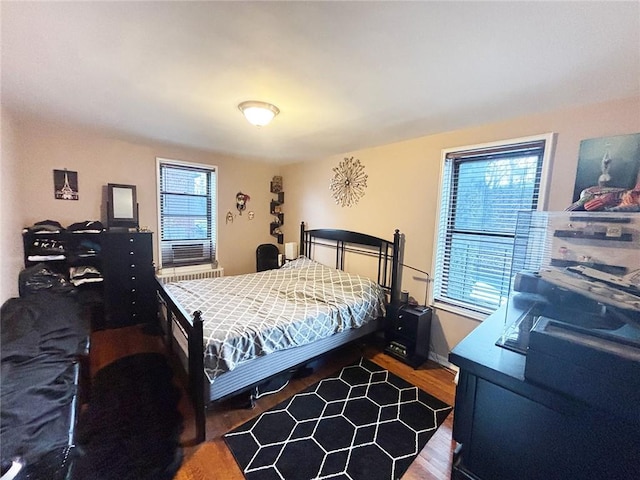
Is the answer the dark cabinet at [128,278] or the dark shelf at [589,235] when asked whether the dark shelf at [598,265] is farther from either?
the dark cabinet at [128,278]

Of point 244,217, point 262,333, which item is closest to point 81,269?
point 244,217

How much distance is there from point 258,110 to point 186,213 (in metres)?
2.47

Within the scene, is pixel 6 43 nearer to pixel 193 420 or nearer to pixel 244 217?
pixel 193 420

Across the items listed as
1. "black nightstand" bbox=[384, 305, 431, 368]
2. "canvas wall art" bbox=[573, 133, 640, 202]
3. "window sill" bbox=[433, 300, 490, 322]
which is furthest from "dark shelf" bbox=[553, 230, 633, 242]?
"black nightstand" bbox=[384, 305, 431, 368]

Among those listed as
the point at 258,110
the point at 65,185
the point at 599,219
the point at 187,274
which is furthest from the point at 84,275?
the point at 599,219

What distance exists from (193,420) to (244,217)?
10.2 ft

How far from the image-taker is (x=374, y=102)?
2025 mm

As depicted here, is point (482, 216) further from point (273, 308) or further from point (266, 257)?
point (266, 257)

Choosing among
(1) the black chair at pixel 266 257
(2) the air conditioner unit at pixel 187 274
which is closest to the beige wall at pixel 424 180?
(1) the black chair at pixel 266 257

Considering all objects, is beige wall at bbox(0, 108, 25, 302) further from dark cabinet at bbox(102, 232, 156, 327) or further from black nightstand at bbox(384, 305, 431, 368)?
black nightstand at bbox(384, 305, 431, 368)

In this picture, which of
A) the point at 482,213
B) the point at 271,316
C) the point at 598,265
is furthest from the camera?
the point at 482,213

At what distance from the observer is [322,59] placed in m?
1.49

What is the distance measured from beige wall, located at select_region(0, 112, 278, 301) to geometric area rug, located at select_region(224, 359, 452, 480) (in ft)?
8.36

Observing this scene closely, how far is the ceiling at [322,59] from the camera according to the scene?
115 cm
